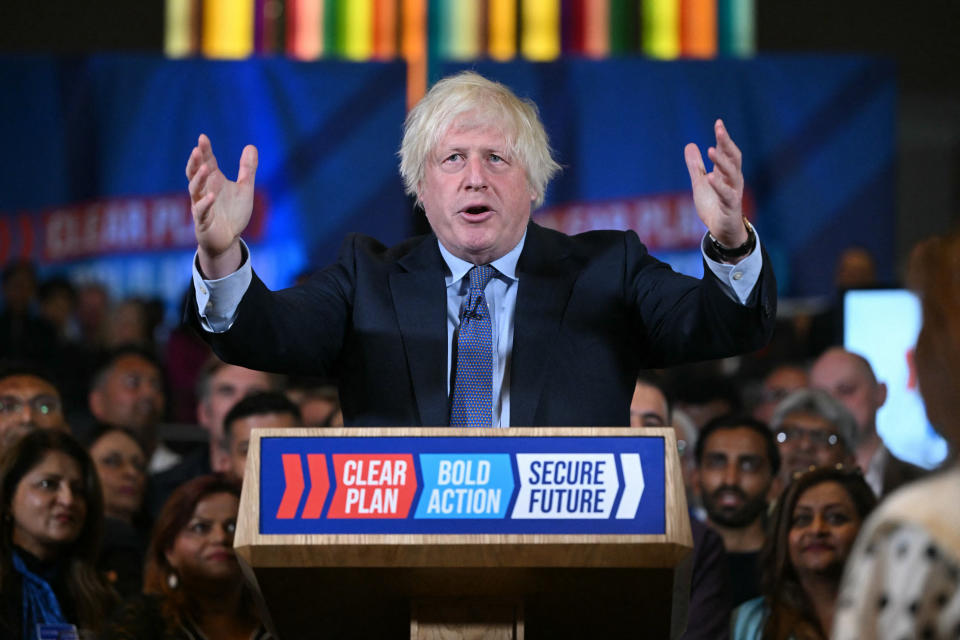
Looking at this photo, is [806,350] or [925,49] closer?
[806,350]

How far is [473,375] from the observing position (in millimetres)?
2246

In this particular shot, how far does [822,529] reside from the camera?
3.71 metres

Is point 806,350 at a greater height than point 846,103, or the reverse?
point 846,103

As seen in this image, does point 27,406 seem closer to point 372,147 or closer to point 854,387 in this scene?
point 854,387

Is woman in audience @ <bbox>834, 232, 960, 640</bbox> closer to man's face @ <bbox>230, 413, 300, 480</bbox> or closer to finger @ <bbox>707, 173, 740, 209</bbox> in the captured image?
finger @ <bbox>707, 173, 740, 209</bbox>

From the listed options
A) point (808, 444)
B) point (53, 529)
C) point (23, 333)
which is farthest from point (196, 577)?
point (23, 333)

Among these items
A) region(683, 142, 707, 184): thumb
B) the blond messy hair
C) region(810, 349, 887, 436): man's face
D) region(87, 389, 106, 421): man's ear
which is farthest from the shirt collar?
region(87, 389, 106, 421): man's ear

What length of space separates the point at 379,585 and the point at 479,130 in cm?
85

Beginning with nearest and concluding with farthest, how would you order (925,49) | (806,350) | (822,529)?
(822,529)
(806,350)
(925,49)

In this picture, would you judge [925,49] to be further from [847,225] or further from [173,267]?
[173,267]

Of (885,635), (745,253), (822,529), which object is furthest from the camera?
(822,529)

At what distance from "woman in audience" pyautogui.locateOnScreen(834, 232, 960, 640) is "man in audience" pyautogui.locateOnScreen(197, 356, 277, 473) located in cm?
362

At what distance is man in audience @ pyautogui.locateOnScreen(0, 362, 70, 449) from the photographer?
14.4ft

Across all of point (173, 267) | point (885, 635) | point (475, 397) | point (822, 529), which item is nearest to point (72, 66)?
point (173, 267)
